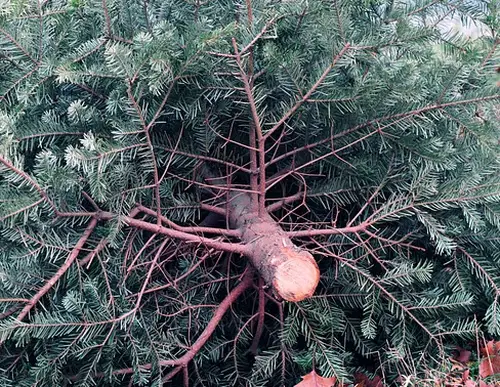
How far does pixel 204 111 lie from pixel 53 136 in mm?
399

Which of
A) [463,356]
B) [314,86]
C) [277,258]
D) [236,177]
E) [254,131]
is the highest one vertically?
[314,86]

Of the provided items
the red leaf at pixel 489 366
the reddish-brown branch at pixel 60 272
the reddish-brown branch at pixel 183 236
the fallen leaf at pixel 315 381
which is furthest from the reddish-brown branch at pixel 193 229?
the red leaf at pixel 489 366

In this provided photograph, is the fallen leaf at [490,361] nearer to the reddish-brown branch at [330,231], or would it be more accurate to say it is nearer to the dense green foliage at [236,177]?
the dense green foliage at [236,177]

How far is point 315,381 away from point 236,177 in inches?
24.3

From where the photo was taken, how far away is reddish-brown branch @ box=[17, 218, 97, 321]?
4.41 ft

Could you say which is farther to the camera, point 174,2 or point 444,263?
point 444,263

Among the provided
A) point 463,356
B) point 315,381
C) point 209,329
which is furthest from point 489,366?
point 209,329

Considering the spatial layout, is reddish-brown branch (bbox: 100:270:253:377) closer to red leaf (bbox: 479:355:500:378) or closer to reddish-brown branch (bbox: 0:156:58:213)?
reddish-brown branch (bbox: 0:156:58:213)

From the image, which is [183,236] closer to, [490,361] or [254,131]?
[254,131]

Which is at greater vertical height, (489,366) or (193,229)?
(193,229)

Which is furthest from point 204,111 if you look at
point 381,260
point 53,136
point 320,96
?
point 381,260

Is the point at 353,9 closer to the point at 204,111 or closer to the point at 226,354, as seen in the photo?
the point at 204,111

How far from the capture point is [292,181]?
169cm

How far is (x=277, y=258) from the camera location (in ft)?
4.32
